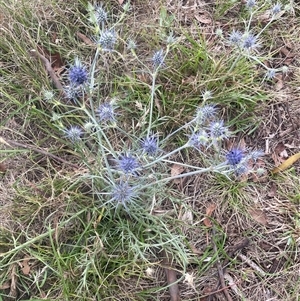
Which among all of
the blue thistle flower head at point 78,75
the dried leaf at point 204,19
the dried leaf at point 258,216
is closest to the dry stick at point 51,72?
the blue thistle flower head at point 78,75

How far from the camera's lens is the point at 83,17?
243 cm

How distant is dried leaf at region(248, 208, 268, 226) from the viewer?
2262 millimetres

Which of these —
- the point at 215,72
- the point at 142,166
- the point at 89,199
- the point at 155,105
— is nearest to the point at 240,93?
the point at 215,72

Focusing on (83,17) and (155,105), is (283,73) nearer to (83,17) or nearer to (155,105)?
(155,105)

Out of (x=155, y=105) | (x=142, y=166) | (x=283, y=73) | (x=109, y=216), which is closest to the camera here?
(x=142, y=166)

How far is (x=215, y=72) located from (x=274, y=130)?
369 mm

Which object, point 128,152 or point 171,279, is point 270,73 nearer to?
point 128,152

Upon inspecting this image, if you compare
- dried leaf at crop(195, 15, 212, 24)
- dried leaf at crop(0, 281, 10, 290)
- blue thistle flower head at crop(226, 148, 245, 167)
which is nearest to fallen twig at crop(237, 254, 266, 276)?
blue thistle flower head at crop(226, 148, 245, 167)

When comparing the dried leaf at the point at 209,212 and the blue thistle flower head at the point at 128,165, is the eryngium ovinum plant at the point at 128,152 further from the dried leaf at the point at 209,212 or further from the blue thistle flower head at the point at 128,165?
the dried leaf at the point at 209,212

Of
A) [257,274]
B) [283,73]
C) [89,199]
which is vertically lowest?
[257,274]

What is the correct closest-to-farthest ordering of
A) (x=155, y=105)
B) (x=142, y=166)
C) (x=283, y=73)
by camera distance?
(x=142, y=166) < (x=155, y=105) < (x=283, y=73)

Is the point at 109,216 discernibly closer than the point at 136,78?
Yes

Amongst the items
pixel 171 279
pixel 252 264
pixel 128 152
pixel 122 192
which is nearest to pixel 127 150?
pixel 128 152

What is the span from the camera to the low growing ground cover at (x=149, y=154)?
82.7 inches
